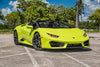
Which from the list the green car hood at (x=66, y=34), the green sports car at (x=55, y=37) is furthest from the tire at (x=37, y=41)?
the green car hood at (x=66, y=34)

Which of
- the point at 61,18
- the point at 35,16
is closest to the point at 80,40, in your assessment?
the point at 35,16

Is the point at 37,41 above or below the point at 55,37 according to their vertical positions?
below

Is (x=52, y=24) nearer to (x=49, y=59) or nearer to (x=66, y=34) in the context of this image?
(x=66, y=34)

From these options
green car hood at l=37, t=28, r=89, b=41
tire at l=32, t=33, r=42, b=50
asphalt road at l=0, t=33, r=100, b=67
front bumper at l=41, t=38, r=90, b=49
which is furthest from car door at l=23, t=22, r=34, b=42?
asphalt road at l=0, t=33, r=100, b=67

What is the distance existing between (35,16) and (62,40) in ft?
43.1

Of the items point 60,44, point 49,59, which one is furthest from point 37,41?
point 49,59

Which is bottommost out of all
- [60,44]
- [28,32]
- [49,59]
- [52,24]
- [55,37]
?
[49,59]

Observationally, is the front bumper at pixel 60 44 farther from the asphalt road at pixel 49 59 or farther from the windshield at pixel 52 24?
the windshield at pixel 52 24

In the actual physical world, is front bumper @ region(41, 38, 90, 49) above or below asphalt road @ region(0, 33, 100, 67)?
above

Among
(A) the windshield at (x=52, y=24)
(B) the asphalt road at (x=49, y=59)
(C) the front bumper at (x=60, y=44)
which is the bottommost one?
(B) the asphalt road at (x=49, y=59)

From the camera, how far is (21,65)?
489 cm

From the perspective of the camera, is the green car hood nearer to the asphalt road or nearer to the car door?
the asphalt road

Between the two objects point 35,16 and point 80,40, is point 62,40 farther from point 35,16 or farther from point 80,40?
point 35,16

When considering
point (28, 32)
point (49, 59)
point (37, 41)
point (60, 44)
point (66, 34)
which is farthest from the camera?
point (28, 32)
